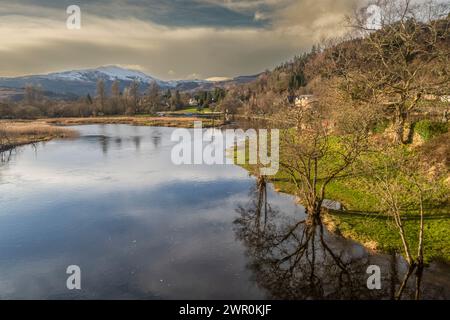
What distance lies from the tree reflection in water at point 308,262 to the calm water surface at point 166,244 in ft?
0.24

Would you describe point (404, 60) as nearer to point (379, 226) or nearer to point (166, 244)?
point (379, 226)

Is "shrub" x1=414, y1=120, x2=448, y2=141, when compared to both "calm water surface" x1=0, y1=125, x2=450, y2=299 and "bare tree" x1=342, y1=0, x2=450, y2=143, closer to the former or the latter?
"bare tree" x1=342, y1=0, x2=450, y2=143

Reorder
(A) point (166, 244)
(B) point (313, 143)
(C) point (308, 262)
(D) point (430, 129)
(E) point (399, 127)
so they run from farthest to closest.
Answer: (E) point (399, 127), (D) point (430, 129), (B) point (313, 143), (A) point (166, 244), (C) point (308, 262)

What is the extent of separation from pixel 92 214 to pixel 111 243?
728 centimetres

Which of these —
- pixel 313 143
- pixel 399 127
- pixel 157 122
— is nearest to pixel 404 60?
pixel 399 127

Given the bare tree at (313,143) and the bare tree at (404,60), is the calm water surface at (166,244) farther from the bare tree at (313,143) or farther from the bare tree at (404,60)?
the bare tree at (404,60)

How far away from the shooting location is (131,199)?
34.7 m

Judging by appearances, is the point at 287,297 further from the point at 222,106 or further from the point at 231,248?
the point at 222,106

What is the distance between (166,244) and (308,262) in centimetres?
980

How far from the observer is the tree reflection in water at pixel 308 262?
18469 mm

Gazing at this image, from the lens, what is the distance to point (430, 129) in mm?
35594

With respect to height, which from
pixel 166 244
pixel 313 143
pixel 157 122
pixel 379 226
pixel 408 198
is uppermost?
pixel 157 122

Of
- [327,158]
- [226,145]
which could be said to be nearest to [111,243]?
[327,158]

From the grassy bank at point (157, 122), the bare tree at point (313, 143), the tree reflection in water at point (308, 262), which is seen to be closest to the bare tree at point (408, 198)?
the tree reflection in water at point (308, 262)
